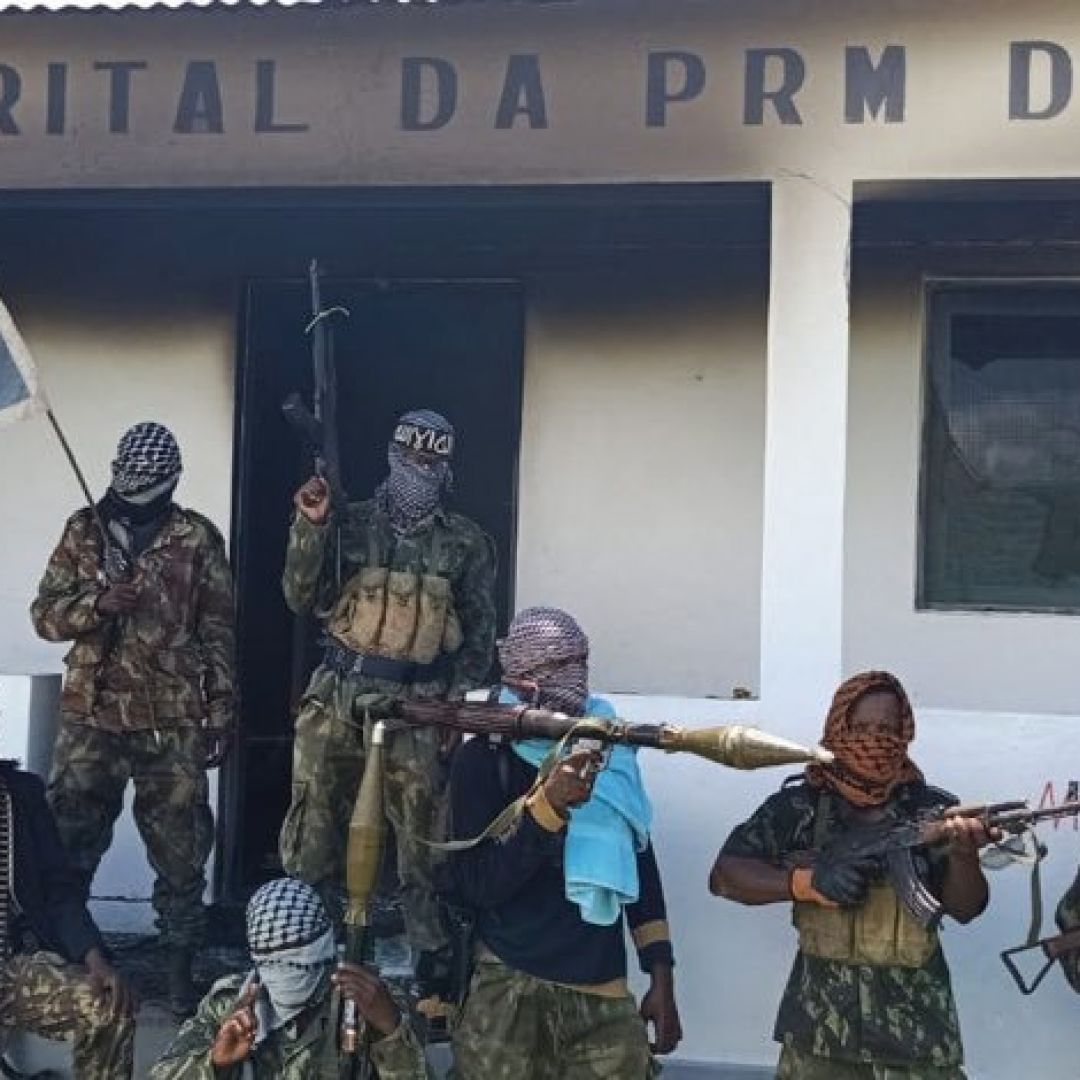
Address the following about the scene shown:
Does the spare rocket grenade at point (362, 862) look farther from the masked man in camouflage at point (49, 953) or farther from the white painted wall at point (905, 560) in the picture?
the white painted wall at point (905, 560)

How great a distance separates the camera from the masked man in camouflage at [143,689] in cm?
555

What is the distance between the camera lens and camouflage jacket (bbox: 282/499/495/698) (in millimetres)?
5219

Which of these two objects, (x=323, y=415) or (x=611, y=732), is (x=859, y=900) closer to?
(x=611, y=732)

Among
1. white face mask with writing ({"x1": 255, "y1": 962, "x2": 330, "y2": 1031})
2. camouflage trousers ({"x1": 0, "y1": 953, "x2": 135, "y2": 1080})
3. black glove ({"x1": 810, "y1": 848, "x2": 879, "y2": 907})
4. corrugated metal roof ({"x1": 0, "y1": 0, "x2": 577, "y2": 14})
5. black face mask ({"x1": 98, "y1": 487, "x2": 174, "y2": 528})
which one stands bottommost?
camouflage trousers ({"x1": 0, "y1": 953, "x2": 135, "y2": 1080})

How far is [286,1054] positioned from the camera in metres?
4.45

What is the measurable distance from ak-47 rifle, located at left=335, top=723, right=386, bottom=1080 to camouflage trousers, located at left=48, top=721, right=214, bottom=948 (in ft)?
4.55

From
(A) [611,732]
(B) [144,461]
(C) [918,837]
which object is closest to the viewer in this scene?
(A) [611,732]

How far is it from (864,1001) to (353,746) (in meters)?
1.64

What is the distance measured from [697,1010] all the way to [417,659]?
1.30 metres

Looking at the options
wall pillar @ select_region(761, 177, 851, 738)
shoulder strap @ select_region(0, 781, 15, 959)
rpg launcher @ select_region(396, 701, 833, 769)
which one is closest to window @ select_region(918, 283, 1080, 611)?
wall pillar @ select_region(761, 177, 851, 738)

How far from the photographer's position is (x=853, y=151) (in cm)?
555

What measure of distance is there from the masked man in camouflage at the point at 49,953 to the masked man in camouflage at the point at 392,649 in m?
0.61

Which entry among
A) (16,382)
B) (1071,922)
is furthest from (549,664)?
(16,382)

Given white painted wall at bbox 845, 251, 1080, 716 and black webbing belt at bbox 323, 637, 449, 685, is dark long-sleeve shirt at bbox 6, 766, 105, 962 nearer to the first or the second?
black webbing belt at bbox 323, 637, 449, 685
